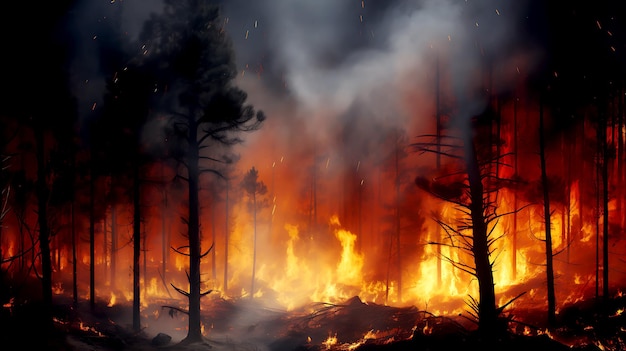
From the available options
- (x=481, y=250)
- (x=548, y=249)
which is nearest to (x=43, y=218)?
(x=481, y=250)

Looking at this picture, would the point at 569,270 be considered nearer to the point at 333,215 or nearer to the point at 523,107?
the point at 523,107

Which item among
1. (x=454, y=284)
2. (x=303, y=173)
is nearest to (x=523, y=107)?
(x=454, y=284)

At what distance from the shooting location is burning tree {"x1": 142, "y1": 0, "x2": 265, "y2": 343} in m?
16.4

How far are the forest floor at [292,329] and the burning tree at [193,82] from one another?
485 centimetres

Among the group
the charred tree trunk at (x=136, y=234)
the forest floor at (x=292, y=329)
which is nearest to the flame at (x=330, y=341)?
the forest floor at (x=292, y=329)

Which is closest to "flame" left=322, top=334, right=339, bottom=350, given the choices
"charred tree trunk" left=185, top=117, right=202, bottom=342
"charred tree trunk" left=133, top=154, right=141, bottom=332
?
"charred tree trunk" left=185, top=117, right=202, bottom=342

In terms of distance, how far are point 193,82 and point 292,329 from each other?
1500 cm

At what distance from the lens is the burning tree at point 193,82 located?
1636 centimetres

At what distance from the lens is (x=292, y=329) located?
2405 cm

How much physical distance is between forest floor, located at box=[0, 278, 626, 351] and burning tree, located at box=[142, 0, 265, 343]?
485 cm

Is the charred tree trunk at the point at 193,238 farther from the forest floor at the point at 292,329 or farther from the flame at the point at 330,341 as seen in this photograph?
the flame at the point at 330,341

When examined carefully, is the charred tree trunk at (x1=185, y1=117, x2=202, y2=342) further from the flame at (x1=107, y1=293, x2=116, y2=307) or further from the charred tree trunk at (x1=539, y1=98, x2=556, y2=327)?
Answer: the charred tree trunk at (x1=539, y1=98, x2=556, y2=327)

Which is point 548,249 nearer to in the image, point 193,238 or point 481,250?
point 481,250

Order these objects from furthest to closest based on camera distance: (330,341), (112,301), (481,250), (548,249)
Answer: (112,301) < (330,341) < (548,249) < (481,250)
